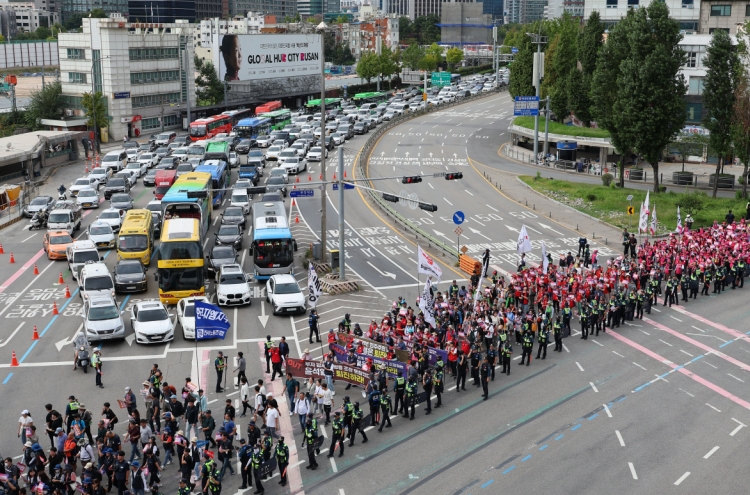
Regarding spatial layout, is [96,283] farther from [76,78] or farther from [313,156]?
[76,78]

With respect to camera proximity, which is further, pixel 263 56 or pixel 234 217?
pixel 263 56

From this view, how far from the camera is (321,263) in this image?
4572cm

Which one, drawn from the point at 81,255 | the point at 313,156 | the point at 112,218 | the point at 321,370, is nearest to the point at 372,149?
the point at 313,156

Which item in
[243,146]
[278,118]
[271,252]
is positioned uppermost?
[278,118]

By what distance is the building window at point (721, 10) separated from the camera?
9094 centimetres

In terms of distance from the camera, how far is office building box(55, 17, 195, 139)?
9375 centimetres

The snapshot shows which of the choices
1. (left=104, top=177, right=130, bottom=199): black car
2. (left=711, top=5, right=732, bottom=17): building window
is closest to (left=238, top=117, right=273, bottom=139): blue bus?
(left=104, top=177, right=130, bottom=199): black car

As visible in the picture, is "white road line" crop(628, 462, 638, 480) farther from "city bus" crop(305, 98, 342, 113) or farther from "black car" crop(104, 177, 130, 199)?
"city bus" crop(305, 98, 342, 113)

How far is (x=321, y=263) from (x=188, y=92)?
62051 millimetres

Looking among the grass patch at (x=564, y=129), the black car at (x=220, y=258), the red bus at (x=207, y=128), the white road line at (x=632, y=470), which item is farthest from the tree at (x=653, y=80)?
the red bus at (x=207, y=128)

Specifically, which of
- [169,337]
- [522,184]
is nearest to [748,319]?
[169,337]

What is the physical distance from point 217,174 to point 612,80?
30.0 meters

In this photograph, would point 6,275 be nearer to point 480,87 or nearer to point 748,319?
point 748,319

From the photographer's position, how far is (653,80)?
59.9 m
